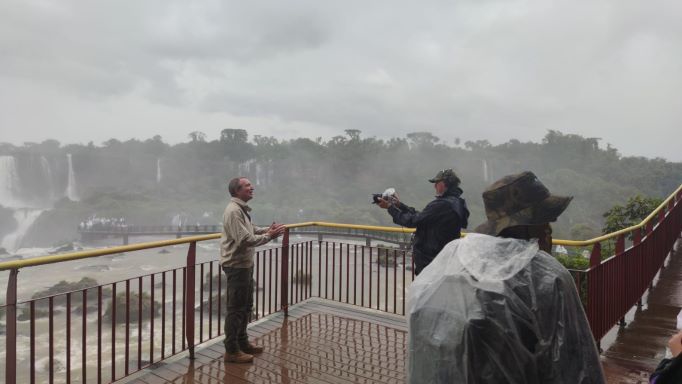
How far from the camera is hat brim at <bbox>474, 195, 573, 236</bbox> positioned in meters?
1.36

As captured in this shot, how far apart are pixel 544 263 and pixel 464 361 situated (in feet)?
1.28

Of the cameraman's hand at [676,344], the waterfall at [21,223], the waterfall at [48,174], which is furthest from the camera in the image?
the waterfall at [48,174]

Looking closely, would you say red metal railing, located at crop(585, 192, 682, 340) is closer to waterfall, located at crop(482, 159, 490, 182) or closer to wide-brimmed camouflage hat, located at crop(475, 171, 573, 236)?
wide-brimmed camouflage hat, located at crop(475, 171, 573, 236)

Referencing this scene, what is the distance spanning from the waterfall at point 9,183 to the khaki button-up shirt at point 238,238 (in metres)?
77.8

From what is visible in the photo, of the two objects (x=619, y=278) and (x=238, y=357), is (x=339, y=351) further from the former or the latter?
(x=619, y=278)

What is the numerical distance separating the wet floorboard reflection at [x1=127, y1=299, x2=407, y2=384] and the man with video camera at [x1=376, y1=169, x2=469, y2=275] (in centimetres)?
105

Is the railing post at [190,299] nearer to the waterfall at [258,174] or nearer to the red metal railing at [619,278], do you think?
the red metal railing at [619,278]

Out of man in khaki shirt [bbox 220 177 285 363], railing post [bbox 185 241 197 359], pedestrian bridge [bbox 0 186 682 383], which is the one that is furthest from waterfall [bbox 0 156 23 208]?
man in khaki shirt [bbox 220 177 285 363]

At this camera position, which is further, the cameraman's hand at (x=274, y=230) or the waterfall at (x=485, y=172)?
the waterfall at (x=485, y=172)

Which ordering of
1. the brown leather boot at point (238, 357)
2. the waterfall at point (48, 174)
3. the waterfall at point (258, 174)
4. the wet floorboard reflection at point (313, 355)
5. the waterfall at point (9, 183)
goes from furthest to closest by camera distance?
1. the waterfall at point (258, 174)
2. the waterfall at point (48, 174)
3. the waterfall at point (9, 183)
4. the brown leather boot at point (238, 357)
5. the wet floorboard reflection at point (313, 355)

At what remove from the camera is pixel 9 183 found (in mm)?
65250

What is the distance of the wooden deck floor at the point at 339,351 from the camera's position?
3385mm

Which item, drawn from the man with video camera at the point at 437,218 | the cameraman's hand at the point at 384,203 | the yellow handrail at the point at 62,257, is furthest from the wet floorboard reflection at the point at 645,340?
the yellow handrail at the point at 62,257

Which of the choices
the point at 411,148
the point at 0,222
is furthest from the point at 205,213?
the point at 411,148
